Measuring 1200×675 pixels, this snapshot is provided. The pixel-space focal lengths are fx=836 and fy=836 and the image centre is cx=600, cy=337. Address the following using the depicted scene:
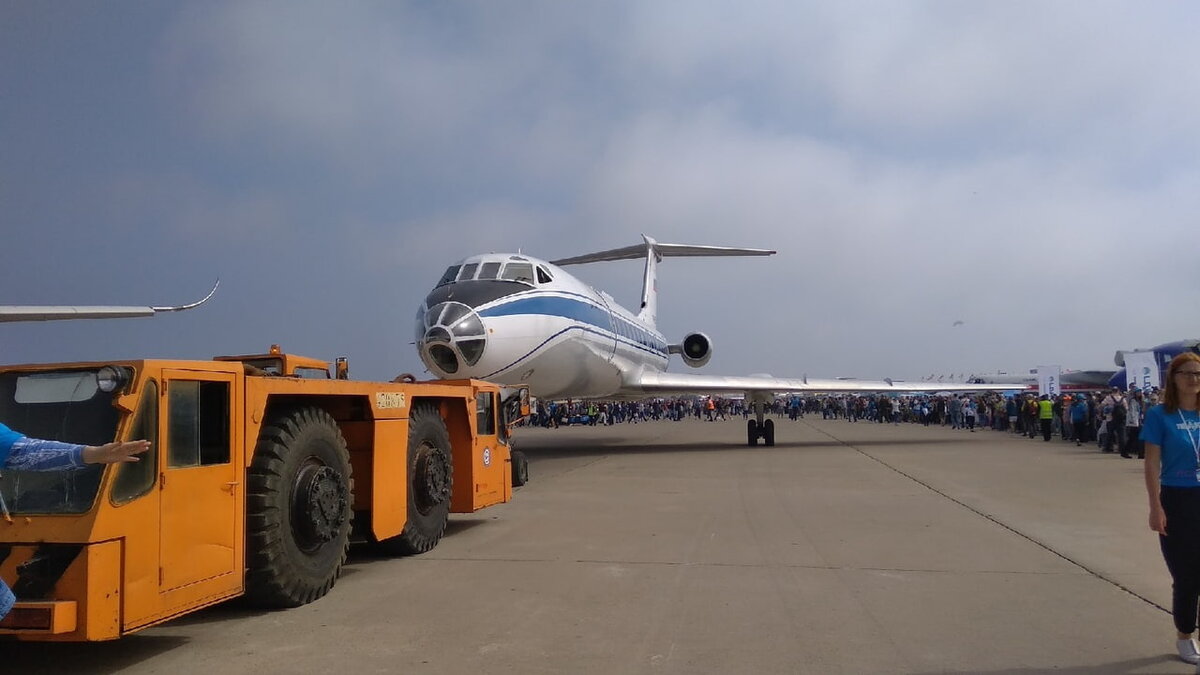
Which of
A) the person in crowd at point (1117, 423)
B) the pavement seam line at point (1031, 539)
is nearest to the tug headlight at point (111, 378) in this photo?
the pavement seam line at point (1031, 539)

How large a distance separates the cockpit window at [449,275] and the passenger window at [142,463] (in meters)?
10.7

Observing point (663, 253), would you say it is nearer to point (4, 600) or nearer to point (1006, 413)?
point (1006, 413)

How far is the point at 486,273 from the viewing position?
15.2 m

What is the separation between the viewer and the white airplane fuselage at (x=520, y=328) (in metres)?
13.3

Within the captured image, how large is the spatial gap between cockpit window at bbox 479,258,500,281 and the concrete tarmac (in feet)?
17.3

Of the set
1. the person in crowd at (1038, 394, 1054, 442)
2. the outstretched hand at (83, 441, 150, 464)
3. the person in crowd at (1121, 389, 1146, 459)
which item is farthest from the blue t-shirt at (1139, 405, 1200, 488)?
the person in crowd at (1038, 394, 1054, 442)

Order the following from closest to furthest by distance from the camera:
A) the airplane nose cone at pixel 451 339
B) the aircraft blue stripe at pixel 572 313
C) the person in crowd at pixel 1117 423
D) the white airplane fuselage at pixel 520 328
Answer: the airplane nose cone at pixel 451 339 < the white airplane fuselage at pixel 520 328 < the aircraft blue stripe at pixel 572 313 < the person in crowd at pixel 1117 423

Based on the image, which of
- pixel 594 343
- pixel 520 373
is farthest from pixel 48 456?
pixel 594 343

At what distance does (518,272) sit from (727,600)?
407 inches

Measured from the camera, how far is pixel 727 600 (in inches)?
235

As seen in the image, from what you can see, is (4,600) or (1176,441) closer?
(4,600)

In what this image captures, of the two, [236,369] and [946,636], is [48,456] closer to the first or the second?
[236,369]

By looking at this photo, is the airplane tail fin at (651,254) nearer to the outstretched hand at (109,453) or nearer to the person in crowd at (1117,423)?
the person in crowd at (1117,423)

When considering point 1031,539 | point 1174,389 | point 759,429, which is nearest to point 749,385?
point 759,429
